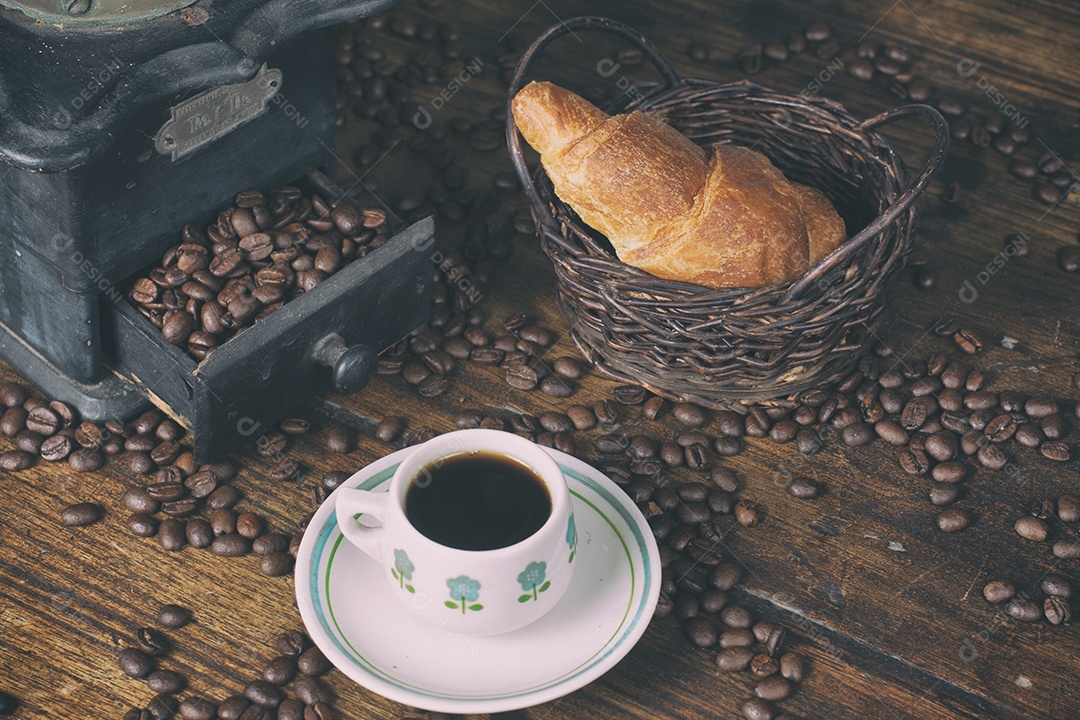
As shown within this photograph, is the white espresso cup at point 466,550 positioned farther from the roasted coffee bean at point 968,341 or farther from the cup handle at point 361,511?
the roasted coffee bean at point 968,341

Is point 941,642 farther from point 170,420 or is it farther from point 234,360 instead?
point 170,420

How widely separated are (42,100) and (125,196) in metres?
0.19

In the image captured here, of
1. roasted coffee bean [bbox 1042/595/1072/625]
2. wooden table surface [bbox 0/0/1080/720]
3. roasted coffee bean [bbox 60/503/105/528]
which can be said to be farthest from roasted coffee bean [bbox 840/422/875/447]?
roasted coffee bean [bbox 60/503/105/528]

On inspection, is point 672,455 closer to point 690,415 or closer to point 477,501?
point 690,415

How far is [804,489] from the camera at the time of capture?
1.87m

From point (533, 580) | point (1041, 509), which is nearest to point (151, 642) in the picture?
point (533, 580)

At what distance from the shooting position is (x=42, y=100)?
158 centimetres

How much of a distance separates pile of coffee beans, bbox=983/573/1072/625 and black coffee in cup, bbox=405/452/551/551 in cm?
68

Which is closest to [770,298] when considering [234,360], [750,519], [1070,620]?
[750,519]

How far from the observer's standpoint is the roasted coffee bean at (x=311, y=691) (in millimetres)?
1591

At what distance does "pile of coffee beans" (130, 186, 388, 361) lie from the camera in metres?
1.79

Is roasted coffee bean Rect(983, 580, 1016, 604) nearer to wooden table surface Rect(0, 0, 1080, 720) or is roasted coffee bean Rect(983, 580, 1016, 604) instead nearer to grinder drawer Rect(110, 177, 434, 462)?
wooden table surface Rect(0, 0, 1080, 720)

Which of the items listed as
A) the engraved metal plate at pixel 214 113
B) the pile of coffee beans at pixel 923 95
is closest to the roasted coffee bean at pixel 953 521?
the pile of coffee beans at pixel 923 95

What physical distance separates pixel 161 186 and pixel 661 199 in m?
0.71
